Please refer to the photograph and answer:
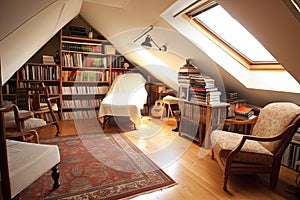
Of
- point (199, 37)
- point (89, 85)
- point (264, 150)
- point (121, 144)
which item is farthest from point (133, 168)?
point (89, 85)

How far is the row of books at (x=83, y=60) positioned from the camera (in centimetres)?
408

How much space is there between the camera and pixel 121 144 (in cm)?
287

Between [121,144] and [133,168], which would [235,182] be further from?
[121,144]

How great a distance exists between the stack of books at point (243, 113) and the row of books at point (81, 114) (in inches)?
118

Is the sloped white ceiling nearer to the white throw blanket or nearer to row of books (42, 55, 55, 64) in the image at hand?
the white throw blanket

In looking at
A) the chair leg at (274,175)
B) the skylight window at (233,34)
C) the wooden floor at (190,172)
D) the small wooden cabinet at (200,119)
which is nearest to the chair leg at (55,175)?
the wooden floor at (190,172)

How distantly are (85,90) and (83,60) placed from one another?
0.66 m

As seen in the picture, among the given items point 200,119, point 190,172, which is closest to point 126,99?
point 200,119

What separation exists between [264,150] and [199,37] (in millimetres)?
1471

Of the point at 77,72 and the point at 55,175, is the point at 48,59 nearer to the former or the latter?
the point at 77,72

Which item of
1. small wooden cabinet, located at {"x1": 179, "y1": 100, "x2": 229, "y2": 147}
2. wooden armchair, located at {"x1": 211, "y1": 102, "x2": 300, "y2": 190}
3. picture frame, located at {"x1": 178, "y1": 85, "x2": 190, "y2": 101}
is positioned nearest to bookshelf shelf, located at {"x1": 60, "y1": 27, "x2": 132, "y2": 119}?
picture frame, located at {"x1": 178, "y1": 85, "x2": 190, "y2": 101}

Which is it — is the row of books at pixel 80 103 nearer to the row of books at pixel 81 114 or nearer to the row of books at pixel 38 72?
the row of books at pixel 81 114

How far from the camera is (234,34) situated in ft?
7.88

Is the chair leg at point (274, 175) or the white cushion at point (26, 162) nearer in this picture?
the white cushion at point (26, 162)
